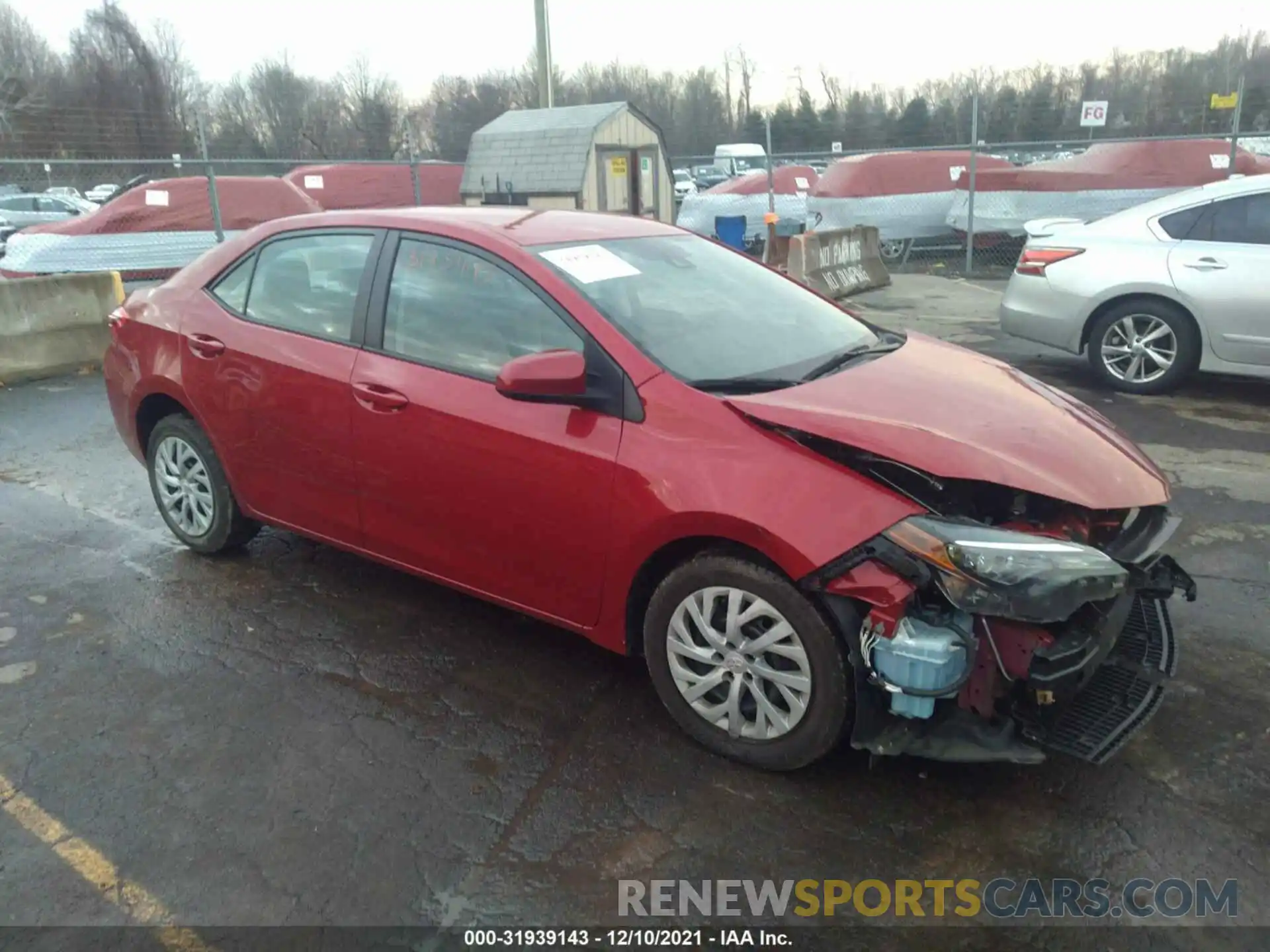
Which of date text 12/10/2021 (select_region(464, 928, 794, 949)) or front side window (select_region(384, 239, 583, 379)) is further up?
front side window (select_region(384, 239, 583, 379))

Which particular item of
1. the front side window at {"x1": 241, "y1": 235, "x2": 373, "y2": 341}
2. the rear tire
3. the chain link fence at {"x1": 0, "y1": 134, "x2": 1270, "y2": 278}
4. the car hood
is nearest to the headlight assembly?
the car hood

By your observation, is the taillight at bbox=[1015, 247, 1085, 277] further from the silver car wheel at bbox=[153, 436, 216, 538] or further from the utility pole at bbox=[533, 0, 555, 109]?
the utility pole at bbox=[533, 0, 555, 109]

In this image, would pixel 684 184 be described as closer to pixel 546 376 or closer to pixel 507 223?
pixel 507 223

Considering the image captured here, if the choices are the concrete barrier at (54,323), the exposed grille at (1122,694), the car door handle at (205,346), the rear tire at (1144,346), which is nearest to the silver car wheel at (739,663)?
the exposed grille at (1122,694)

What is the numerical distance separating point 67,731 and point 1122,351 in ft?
23.6

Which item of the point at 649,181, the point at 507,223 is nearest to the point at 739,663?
the point at 507,223

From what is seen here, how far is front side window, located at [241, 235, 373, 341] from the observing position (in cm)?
385

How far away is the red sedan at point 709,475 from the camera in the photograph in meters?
2.68

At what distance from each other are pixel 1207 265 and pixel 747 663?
5.79 metres

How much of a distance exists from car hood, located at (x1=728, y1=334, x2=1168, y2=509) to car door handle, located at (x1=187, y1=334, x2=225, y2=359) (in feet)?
7.97

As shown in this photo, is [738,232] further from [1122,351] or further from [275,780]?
[275,780]

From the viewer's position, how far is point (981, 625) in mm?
2701

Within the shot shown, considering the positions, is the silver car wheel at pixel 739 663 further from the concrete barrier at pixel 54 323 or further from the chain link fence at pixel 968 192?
the chain link fence at pixel 968 192

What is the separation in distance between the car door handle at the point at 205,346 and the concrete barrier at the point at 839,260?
8219mm
